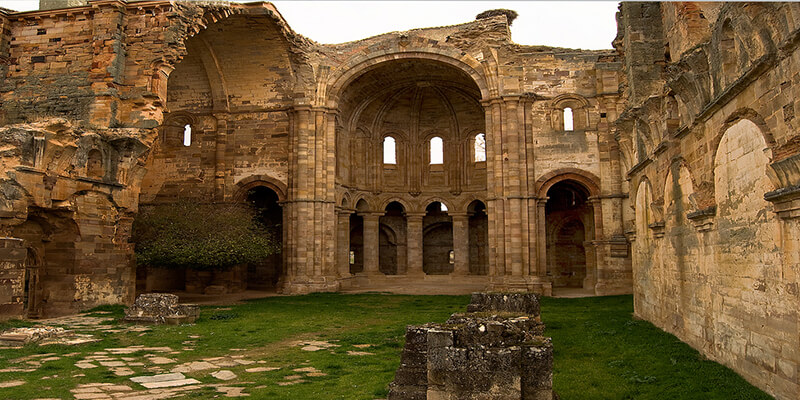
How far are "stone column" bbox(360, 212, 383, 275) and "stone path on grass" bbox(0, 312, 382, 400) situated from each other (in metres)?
16.1

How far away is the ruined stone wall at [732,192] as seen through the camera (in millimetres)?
5719

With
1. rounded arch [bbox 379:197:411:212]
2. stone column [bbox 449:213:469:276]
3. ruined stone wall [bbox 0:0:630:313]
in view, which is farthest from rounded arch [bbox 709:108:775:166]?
rounded arch [bbox 379:197:411:212]

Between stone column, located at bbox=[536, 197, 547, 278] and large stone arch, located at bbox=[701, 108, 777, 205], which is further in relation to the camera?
stone column, located at bbox=[536, 197, 547, 278]

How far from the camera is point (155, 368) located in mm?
8375

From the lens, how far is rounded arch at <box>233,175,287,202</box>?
2403 centimetres

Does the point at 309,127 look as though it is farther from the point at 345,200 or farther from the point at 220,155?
the point at 345,200

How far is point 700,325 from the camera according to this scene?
863 centimetres

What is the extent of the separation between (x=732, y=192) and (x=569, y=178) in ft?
50.3

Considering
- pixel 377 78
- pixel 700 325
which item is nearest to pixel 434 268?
pixel 377 78

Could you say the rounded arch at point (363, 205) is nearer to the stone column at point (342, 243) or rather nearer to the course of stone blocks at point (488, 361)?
the stone column at point (342, 243)

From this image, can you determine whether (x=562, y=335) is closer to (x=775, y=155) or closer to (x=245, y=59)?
(x=775, y=155)

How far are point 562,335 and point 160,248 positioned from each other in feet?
39.8

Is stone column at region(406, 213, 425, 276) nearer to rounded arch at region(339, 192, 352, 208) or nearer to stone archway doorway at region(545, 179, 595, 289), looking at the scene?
rounded arch at region(339, 192, 352, 208)

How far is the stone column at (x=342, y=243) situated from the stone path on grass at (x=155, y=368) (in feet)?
46.4
